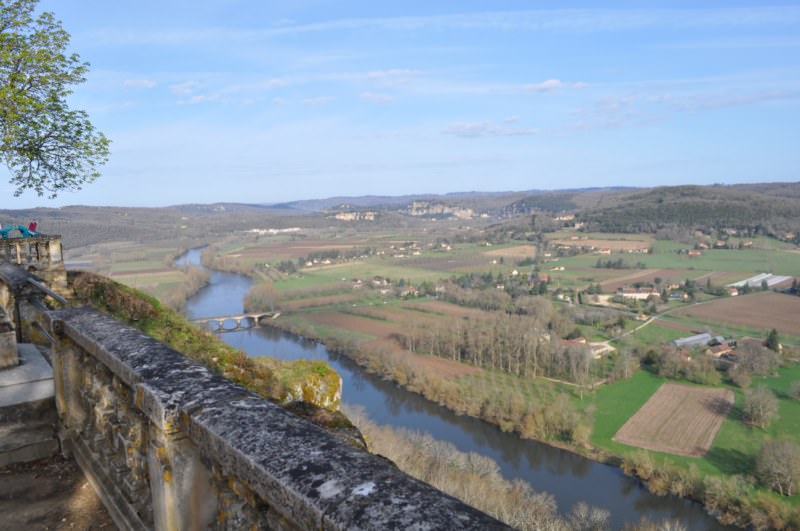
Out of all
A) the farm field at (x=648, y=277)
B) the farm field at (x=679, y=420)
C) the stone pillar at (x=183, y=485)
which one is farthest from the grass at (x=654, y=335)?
the stone pillar at (x=183, y=485)

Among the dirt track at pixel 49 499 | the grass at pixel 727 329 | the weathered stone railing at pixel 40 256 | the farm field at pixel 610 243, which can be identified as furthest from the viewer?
the farm field at pixel 610 243

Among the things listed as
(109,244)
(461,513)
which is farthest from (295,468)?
(109,244)

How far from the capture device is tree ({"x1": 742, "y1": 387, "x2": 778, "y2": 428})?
101ft

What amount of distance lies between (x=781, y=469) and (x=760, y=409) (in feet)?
24.7

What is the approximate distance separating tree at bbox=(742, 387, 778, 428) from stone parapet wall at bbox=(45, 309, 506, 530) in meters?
36.0

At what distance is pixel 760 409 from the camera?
30.8m

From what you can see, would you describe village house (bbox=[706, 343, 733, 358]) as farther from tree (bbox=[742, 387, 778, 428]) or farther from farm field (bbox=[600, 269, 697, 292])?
Result: farm field (bbox=[600, 269, 697, 292])

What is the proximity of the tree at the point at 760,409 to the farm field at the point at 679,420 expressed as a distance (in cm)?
131

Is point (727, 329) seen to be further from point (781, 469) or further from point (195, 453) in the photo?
point (195, 453)

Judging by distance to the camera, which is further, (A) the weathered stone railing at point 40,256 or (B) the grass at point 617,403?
(B) the grass at point 617,403

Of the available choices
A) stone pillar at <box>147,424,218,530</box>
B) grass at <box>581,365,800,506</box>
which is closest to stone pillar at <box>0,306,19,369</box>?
stone pillar at <box>147,424,218,530</box>

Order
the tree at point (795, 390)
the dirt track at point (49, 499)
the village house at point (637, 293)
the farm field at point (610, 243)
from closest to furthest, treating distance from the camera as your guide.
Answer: the dirt track at point (49, 499) → the tree at point (795, 390) → the village house at point (637, 293) → the farm field at point (610, 243)

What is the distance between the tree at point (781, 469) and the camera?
24.2 meters

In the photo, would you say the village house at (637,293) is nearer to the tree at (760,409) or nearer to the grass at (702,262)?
the grass at (702,262)
